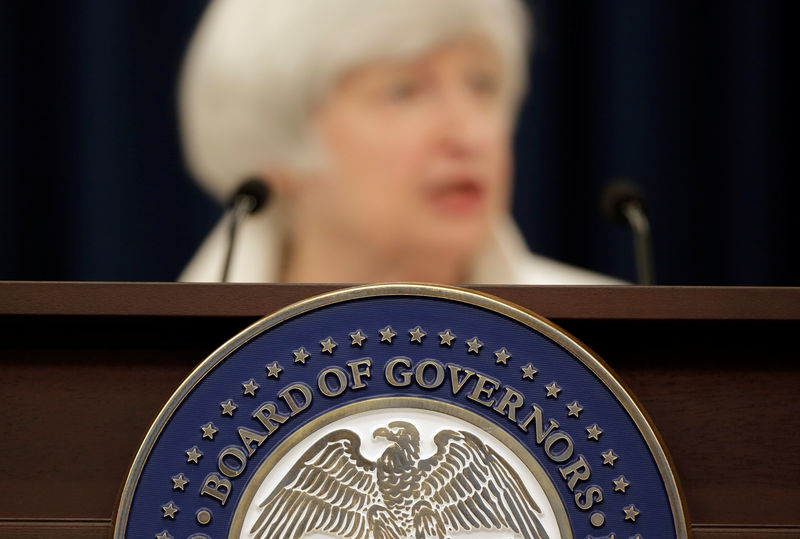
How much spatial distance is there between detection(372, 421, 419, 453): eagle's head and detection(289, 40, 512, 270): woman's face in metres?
1.60

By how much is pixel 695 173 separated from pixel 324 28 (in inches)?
41.0

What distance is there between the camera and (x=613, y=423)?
944 millimetres

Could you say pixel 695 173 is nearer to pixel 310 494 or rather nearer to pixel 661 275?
pixel 661 275

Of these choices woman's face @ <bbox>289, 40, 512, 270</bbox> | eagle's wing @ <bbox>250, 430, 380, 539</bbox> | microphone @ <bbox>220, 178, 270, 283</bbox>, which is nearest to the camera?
eagle's wing @ <bbox>250, 430, 380, 539</bbox>

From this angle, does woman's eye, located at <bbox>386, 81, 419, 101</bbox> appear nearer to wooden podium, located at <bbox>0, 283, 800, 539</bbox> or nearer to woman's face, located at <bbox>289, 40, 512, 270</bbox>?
woman's face, located at <bbox>289, 40, 512, 270</bbox>

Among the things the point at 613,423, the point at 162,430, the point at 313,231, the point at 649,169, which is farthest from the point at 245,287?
the point at 649,169

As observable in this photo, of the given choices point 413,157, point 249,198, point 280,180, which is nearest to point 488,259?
Answer: point 413,157

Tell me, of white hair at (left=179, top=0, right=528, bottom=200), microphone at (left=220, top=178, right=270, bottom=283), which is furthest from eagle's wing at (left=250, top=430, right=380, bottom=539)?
white hair at (left=179, top=0, right=528, bottom=200)

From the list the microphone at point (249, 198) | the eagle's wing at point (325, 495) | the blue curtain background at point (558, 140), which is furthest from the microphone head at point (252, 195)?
the blue curtain background at point (558, 140)

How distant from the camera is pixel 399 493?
36.7 inches

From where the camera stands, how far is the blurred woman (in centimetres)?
253

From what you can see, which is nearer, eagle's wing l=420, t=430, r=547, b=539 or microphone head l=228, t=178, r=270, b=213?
eagle's wing l=420, t=430, r=547, b=539

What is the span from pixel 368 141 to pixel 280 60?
1.03 feet

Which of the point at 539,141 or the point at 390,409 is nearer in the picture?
the point at 390,409
